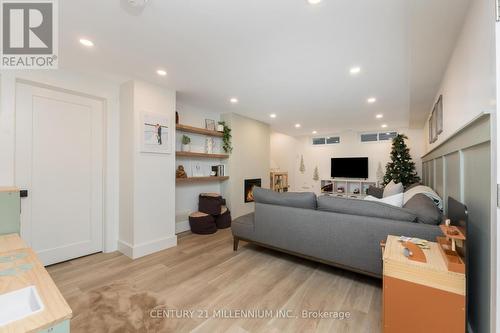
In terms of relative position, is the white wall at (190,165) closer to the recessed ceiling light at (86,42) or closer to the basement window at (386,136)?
the recessed ceiling light at (86,42)

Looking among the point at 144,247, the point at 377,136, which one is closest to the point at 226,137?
the point at 144,247

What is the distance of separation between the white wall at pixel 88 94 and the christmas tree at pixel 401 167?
605 centimetres

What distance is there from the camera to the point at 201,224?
3859mm

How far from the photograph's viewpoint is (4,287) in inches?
33.0

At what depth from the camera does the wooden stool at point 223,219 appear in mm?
4211

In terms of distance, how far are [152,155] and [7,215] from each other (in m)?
1.70

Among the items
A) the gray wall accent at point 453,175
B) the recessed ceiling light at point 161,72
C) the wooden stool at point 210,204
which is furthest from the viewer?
the wooden stool at point 210,204

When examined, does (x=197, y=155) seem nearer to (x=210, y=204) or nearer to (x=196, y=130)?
(x=196, y=130)

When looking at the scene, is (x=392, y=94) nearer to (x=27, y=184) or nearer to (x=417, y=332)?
(x=417, y=332)

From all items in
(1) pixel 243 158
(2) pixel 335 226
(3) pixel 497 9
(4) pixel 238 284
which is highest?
(3) pixel 497 9

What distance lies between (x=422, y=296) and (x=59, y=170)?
12.2 ft

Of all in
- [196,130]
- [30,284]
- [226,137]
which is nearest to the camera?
[30,284]

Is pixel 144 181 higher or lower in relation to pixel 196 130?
lower

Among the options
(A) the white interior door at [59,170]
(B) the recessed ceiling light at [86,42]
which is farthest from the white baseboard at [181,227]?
(B) the recessed ceiling light at [86,42]
